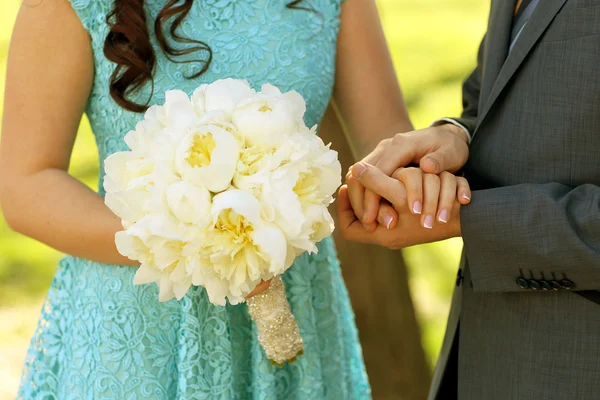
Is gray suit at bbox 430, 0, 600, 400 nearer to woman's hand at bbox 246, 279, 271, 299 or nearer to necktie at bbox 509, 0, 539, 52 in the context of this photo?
necktie at bbox 509, 0, 539, 52

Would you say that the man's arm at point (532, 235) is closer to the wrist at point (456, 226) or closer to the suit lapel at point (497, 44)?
the wrist at point (456, 226)

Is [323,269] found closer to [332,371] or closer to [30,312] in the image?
[332,371]

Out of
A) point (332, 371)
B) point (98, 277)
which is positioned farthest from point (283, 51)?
point (332, 371)

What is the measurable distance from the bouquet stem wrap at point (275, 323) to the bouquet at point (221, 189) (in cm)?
28

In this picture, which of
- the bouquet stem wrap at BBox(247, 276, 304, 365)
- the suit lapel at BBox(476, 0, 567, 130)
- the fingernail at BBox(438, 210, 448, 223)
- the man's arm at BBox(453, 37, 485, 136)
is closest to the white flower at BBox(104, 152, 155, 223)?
the bouquet stem wrap at BBox(247, 276, 304, 365)

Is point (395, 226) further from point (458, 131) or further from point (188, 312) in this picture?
point (188, 312)

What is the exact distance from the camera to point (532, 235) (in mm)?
1988

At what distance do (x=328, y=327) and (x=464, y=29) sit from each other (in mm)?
6290

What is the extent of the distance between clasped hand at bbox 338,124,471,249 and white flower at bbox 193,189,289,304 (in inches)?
22.5

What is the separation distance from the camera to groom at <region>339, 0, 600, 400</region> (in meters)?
1.96

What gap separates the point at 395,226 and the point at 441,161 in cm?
23

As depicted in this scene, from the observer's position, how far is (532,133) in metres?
2.05

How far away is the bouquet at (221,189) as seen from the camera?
160cm

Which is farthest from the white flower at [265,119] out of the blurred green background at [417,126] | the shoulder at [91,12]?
the blurred green background at [417,126]
